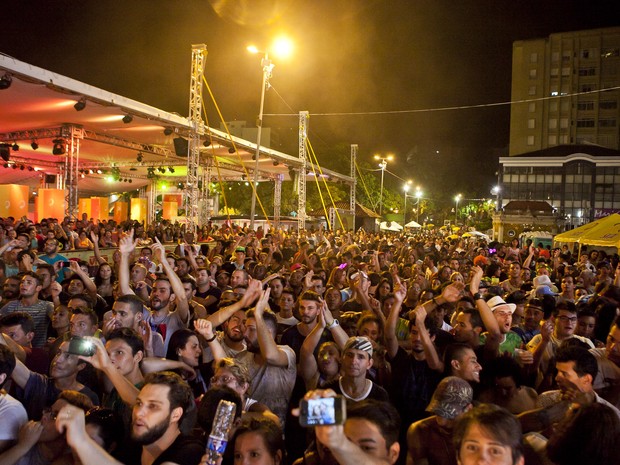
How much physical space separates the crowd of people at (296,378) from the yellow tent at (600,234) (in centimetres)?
872

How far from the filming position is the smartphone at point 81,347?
3052mm

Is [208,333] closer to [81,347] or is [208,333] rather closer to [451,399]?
[81,347]

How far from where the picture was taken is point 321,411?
69.9 inches

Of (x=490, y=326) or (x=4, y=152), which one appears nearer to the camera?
(x=490, y=326)

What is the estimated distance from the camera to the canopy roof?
491 inches

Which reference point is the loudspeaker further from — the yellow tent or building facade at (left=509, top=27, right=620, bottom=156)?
building facade at (left=509, top=27, right=620, bottom=156)

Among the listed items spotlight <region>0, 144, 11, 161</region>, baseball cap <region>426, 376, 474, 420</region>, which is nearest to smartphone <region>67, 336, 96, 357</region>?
baseball cap <region>426, 376, 474, 420</region>

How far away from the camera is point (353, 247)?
1299cm

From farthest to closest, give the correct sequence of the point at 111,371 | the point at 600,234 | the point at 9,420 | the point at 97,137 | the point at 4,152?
the point at 97,137 < the point at 4,152 < the point at 600,234 < the point at 111,371 < the point at 9,420

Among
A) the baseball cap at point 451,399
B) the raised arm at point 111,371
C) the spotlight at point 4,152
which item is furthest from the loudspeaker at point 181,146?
the baseball cap at point 451,399

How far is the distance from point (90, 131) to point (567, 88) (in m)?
67.1

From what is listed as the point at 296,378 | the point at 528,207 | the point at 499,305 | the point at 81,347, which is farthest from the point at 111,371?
the point at 528,207

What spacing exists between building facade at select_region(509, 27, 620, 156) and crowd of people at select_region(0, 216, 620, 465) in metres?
69.1

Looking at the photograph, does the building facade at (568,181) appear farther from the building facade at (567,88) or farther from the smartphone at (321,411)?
the smartphone at (321,411)
